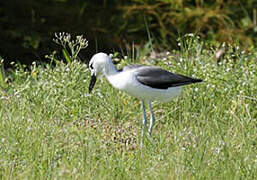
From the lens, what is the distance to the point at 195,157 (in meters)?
4.25

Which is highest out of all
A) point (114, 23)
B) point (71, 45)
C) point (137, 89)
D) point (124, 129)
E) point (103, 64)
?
point (114, 23)

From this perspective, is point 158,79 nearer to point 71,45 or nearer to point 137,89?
point 137,89

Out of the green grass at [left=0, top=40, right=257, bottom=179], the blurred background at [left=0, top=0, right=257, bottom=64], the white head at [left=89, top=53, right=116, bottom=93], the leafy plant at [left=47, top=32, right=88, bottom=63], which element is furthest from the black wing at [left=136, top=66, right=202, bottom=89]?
the blurred background at [left=0, top=0, right=257, bottom=64]

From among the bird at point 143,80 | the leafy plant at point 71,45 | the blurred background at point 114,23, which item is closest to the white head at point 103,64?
the bird at point 143,80

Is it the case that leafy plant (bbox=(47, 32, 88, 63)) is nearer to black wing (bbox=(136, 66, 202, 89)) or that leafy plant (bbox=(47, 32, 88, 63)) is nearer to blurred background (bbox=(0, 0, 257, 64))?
black wing (bbox=(136, 66, 202, 89))

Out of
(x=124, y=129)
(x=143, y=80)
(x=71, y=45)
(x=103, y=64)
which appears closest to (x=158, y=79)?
(x=143, y=80)

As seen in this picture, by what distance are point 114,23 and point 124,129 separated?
420 cm

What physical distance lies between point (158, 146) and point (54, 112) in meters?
1.15

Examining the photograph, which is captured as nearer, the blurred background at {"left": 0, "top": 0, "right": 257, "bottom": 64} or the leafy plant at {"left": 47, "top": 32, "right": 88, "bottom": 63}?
the leafy plant at {"left": 47, "top": 32, "right": 88, "bottom": 63}

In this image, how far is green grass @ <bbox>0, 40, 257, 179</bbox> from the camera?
13.6 ft

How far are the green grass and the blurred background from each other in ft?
6.46

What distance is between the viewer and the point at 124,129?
534 cm

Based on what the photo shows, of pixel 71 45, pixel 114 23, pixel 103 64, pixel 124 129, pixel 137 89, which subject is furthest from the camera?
pixel 114 23

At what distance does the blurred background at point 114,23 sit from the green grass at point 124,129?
1.97 meters
